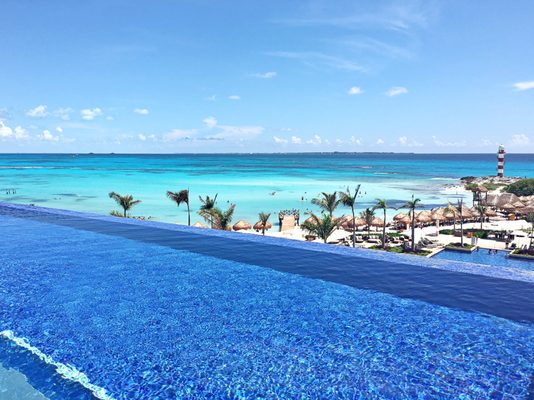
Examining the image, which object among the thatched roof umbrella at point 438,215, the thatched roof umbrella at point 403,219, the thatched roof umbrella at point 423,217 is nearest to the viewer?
the thatched roof umbrella at point 403,219

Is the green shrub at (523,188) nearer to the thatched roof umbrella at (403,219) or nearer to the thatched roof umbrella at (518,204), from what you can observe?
the thatched roof umbrella at (518,204)

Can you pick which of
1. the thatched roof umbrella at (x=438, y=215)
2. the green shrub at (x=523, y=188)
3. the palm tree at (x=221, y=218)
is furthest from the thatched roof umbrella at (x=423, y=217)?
the green shrub at (x=523, y=188)

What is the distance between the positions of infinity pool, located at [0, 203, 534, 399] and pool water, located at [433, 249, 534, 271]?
938cm

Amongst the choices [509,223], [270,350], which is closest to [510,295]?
[270,350]

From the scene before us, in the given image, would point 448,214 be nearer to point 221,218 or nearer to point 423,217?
point 423,217

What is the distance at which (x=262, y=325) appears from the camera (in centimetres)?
748

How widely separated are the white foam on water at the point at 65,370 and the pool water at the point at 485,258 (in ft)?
51.7

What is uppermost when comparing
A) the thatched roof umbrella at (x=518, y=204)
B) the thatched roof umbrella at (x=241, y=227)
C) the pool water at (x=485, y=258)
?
the thatched roof umbrella at (x=518, y=204)

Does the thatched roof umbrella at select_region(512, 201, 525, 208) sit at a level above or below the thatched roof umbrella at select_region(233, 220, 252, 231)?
above

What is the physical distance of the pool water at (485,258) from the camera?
715 inches

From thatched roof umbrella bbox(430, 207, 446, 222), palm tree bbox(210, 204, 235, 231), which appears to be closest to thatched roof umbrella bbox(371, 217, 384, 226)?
thatched roof umbrella bbox(430, 207, 446, 222)

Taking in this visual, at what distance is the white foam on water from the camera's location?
5.63m

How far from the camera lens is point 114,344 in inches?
265

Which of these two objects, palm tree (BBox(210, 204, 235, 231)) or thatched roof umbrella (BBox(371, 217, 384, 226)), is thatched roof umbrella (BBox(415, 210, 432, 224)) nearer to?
thatched roof umbrella (BBox(371, 217, 384, 226))
